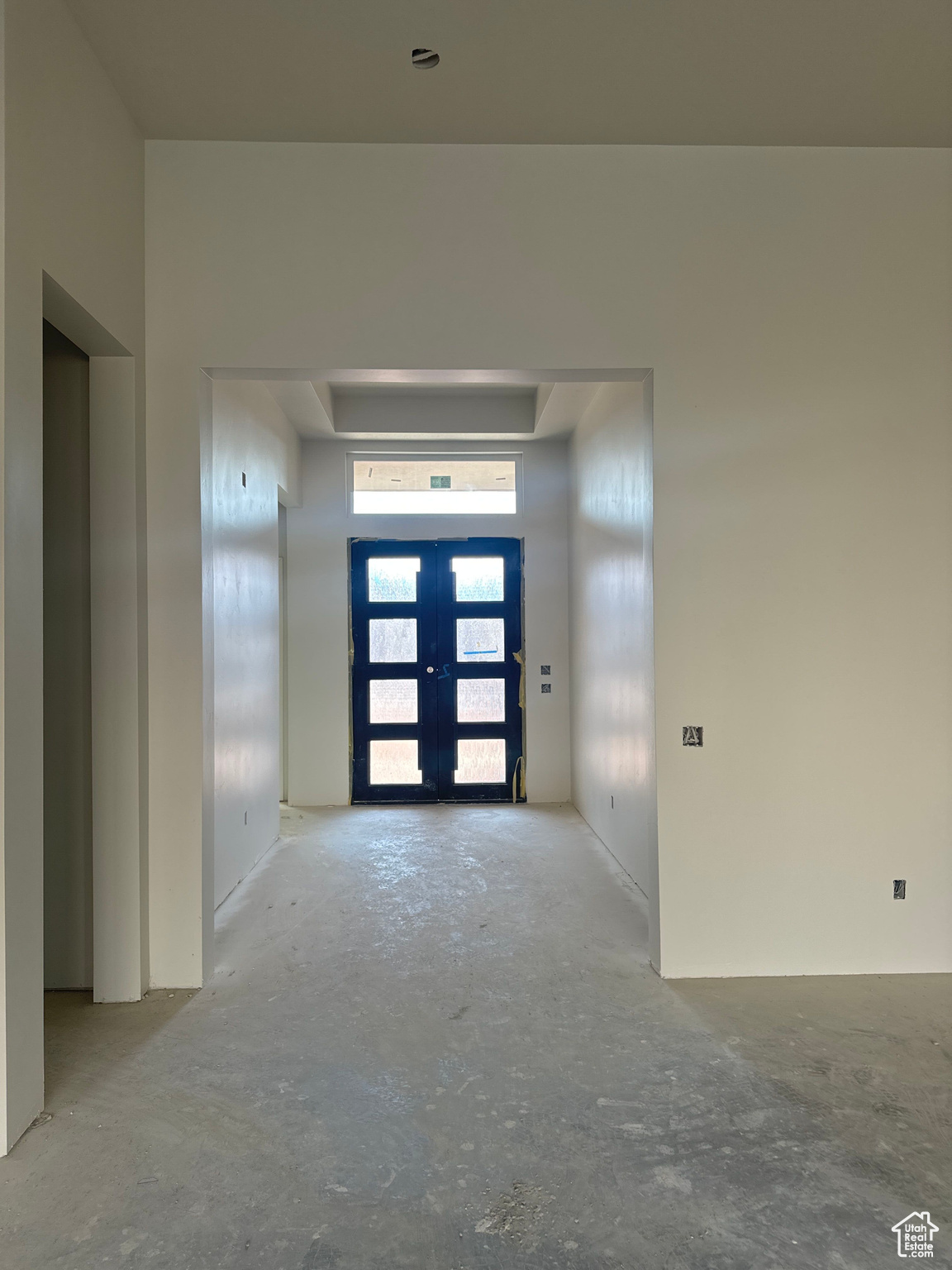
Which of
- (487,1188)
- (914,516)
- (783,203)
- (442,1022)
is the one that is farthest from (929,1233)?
(783,203)

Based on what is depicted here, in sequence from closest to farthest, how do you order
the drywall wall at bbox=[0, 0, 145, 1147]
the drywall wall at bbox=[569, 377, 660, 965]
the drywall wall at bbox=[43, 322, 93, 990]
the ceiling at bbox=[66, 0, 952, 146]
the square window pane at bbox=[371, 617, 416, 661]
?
the drywall wall at bbox=[0, 0, 145, 1147] < the ceiling at bbox=[66, 0, 952, 146] < the drywall wall at bbox=[43, 322, 93, 990] < the drywall wall at bbox=[569, 377, 660, 965] < the square window pane at bbox=[371, 617, 416, 661]

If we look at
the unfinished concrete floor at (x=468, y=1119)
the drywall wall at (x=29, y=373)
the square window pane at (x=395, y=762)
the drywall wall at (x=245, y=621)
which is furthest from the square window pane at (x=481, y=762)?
the drywall wall at (x=29, y=373)

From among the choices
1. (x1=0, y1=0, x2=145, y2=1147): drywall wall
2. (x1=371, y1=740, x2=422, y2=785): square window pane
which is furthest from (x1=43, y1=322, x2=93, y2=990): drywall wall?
(x1=371, y1=740, x2=422, y2=785): square window pane

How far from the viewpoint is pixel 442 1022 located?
2.94 metres

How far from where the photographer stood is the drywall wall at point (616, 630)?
11.6 feet

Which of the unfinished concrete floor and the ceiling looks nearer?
the unfinished concrete floor

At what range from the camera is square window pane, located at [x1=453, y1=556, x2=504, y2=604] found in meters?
6.90

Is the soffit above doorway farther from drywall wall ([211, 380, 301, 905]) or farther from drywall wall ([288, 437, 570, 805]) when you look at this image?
drywall wall ([211, 380, 301, 905])

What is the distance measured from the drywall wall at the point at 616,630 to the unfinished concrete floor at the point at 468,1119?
678mm

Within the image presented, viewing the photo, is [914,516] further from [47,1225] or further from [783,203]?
[47,1225]

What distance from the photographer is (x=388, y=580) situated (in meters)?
6.84

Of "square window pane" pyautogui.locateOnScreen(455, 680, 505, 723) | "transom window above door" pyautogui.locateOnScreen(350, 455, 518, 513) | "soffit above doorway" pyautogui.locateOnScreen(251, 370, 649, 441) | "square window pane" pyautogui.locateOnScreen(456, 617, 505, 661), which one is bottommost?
"square window pane" pyautogui.locateOnScreen(455, 680, 505, 723)

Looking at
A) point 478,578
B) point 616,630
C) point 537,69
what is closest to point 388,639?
point 478,578

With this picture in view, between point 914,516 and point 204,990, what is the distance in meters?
3.59
